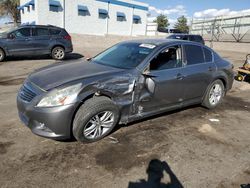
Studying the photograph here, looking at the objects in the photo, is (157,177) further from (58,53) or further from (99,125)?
(58,53)

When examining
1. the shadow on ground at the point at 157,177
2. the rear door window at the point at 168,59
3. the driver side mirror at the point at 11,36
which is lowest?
the shadow on ground at the point at 157,177

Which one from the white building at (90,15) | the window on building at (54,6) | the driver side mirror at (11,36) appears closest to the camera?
the driver side mirror at (11,36)

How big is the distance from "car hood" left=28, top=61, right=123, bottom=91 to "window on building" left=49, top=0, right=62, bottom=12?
24.9 metres

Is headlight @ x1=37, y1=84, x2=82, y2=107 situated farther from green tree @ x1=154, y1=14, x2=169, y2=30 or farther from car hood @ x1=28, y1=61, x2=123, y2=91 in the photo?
green tree @ x1=154, y1=14, x2=169, y2=30

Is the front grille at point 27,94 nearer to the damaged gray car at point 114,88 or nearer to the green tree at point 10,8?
the damaged gray car at point 114,88

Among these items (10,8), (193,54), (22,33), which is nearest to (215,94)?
(193,54)

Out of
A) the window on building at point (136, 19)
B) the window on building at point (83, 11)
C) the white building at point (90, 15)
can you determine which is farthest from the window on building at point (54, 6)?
the window on building at point (136, 19)

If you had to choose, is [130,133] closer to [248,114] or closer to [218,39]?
[248,114]

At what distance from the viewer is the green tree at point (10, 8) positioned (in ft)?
129

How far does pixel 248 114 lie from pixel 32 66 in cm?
864

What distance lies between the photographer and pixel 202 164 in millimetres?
3367

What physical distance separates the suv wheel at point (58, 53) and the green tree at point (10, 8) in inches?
1246

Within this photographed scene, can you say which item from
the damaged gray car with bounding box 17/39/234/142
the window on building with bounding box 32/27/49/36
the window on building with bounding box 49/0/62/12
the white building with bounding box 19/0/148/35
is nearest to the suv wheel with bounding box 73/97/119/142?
the damaged gray car with bounding box 17/39/234/142

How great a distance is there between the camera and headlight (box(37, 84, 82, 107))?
3316 millimetres
